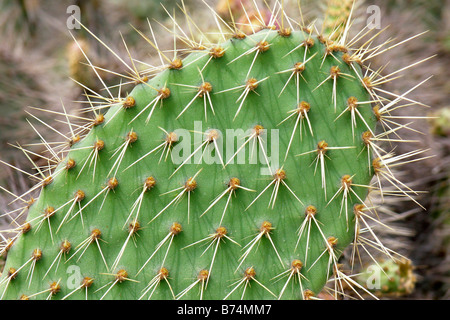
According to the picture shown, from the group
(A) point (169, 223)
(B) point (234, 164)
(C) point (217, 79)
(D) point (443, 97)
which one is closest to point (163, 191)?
(A) point (169, 223)

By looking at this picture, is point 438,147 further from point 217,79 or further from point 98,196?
point 98,196

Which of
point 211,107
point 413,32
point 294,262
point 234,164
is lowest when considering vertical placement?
point 294,262

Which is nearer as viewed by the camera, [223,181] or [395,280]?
[223,181]

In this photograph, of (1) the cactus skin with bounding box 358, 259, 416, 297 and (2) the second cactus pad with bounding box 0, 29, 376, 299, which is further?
(1) the cactus skin with bounding box 358, 259, 416, 297

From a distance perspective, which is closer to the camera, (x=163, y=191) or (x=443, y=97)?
(x=163, y=191)

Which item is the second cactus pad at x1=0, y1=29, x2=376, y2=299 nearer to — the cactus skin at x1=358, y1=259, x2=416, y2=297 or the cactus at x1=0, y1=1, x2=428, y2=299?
the cactus at x1=0, y1=1, x2=428, y2=299

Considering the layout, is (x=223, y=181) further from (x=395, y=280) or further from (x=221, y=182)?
(x=395, y=280)

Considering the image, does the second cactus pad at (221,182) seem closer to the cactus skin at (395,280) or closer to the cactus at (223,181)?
the cactus at (223,181)

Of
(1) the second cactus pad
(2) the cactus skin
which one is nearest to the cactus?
(1) the second cactus pad


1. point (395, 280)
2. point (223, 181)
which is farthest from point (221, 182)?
point (395, 280)
